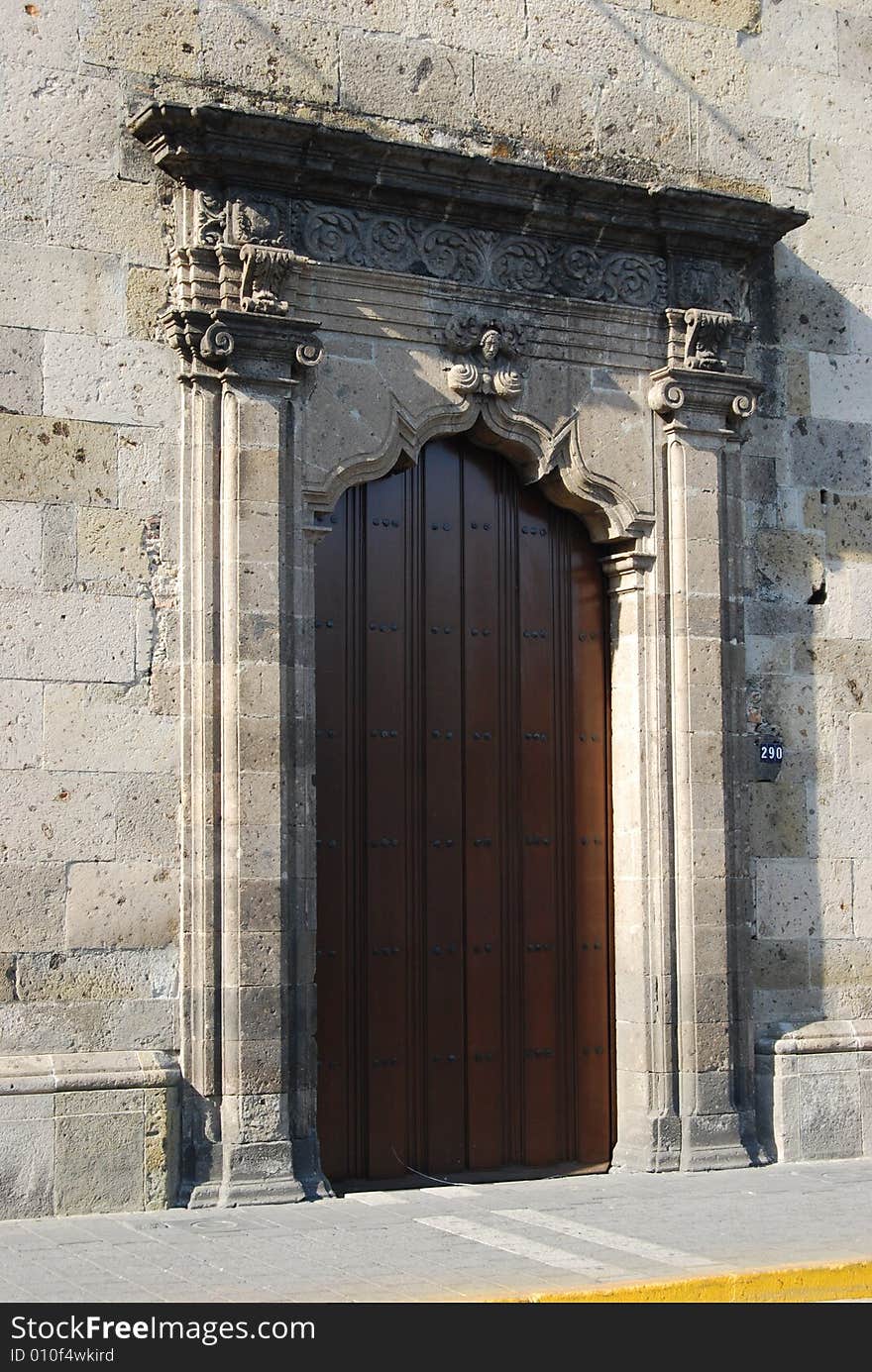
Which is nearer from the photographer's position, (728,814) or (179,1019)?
(179,1019)

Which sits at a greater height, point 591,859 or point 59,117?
point 59,117

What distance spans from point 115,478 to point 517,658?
6.05ft

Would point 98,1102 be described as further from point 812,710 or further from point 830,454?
Result: point 830,454

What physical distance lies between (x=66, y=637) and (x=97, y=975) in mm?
1197

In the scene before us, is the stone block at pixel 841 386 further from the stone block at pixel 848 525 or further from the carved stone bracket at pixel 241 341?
the carved stone bracket at pixel 241 341

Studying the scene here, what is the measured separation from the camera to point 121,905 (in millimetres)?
6465

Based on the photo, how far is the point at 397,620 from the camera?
7223 millimetres

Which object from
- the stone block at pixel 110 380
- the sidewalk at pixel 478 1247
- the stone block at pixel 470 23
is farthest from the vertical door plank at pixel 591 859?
the stone block at pixel 470 23

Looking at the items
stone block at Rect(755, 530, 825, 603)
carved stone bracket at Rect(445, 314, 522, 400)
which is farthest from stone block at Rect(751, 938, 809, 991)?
carved stone bracket at Rect(445, 314, 522, 400)

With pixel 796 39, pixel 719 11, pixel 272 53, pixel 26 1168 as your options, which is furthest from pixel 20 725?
pixel 796 39

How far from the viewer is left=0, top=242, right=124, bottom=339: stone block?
6500mm

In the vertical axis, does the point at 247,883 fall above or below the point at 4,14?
below

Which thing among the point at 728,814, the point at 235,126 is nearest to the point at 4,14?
the point at 235,126
